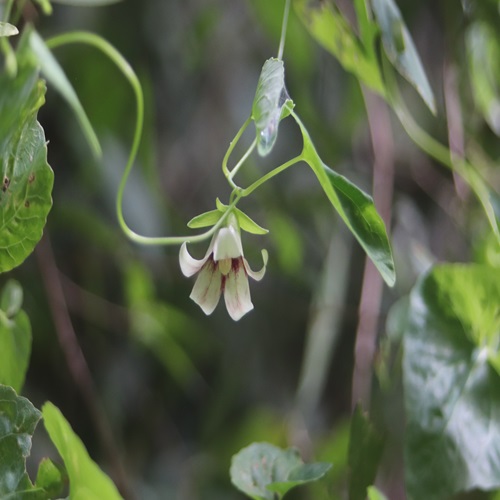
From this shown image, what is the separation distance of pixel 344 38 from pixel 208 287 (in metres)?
0.23

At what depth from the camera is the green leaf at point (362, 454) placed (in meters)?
0.37

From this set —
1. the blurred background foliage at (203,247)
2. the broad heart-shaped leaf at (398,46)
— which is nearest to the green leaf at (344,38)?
the broad heart-shaped leaf at (398,46)

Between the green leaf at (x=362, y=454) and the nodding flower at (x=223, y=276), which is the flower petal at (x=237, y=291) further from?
the green leaf at (x=362, y=454)

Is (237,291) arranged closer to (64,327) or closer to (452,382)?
(452,382)

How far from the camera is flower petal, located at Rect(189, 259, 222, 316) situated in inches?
11.7

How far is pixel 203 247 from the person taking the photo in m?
0.88

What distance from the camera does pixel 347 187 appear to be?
0.30 meters

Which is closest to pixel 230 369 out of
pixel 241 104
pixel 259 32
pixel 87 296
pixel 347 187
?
pixel 87 296

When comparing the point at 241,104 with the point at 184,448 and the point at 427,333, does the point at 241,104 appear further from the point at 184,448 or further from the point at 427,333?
the point at 427,333

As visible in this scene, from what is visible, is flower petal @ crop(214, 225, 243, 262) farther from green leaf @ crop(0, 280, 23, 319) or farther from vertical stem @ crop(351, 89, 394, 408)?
vertical stem @ crop(351, 89, 394, 408)

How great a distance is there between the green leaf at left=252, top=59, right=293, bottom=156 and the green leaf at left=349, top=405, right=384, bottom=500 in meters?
0.18

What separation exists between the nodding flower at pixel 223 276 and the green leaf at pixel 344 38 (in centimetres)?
20

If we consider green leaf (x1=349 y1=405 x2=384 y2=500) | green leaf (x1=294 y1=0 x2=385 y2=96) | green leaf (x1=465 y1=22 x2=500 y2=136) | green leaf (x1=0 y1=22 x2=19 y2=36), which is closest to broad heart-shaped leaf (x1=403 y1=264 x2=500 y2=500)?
green leaf (x1=349 y1=405 x2=384 y2=500)

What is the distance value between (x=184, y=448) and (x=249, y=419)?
168mm
